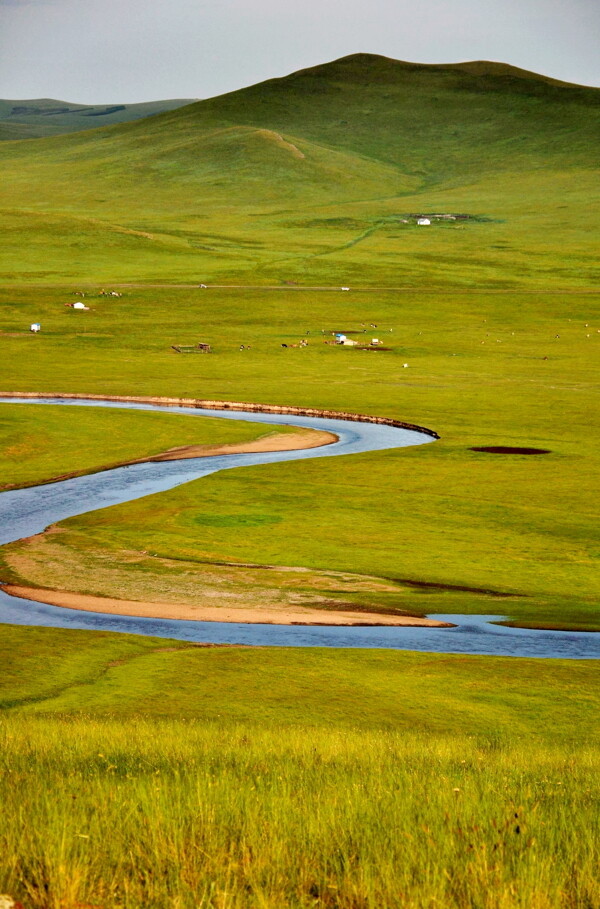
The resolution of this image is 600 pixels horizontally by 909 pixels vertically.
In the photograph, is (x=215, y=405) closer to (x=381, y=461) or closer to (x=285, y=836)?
(x=381, y=461)

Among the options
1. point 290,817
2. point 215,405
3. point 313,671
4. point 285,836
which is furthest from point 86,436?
point 285,836

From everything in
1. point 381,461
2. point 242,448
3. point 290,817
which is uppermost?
point 290,817

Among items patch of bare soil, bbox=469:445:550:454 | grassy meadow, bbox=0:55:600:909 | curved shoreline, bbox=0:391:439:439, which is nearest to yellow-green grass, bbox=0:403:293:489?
grassy meadow, bbox=0:55:600:909

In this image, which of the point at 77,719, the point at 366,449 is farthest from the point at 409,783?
the point at 366,449

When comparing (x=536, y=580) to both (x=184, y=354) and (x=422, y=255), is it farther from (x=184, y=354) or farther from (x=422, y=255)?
(x=422, y=255)

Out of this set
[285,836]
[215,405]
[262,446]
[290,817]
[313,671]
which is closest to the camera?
[285,836]

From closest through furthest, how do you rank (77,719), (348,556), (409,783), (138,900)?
(138,900), (409,783), (77,719), (348,556)
